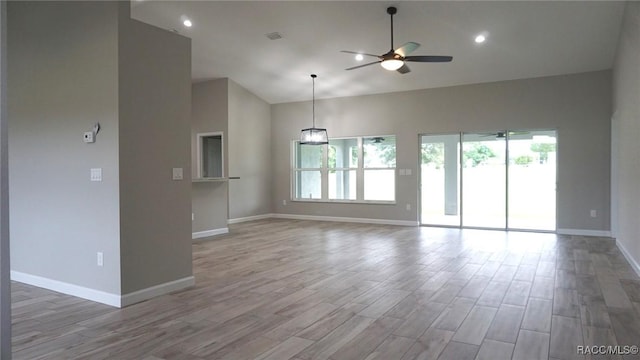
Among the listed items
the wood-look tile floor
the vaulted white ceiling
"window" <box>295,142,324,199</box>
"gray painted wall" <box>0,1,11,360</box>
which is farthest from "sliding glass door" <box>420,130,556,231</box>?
"gray painted wall" <box>0,1,11,360</box>

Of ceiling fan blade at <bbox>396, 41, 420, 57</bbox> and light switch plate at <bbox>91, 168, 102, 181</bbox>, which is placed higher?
ceiling fan blade at <bbox>396, 41, 420, 57</bbox>

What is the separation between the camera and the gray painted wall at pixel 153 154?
3518mm

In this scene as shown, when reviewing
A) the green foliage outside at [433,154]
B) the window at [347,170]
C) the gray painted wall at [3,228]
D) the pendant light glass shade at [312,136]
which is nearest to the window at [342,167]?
the window at [347,170]

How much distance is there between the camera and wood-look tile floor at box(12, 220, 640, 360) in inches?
103

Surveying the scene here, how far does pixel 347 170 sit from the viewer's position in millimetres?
9641

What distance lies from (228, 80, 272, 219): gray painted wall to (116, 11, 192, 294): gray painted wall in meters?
4.91

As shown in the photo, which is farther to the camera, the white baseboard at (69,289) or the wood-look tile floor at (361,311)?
the white baseboard at (69,289)

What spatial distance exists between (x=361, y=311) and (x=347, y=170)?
21.2ft

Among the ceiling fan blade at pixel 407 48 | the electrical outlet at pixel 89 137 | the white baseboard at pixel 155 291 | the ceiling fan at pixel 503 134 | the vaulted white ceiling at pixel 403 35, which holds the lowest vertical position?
the white baseboard at pixel 155 291

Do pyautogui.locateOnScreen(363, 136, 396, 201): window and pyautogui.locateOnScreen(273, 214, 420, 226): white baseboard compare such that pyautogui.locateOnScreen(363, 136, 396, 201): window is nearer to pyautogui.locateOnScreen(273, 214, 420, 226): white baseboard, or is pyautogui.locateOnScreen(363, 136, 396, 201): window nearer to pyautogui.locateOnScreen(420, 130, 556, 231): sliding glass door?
pyautogui.locateOnScreen(273, 214, 420, 226): white baseboard

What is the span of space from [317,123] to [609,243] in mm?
A: 6266

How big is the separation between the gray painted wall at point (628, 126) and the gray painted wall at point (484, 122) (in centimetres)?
61

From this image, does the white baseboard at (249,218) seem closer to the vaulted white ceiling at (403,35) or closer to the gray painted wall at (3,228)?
the vaulted white ceiling at (403,35)

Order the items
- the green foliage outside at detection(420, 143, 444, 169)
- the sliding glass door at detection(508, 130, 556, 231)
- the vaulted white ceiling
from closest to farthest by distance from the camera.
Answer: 1. the vaulted white ceiling
2. the sliding glass door at detection(508, 130, 556, 231)
3. the green foliage outside at detection(420, 143, 444, 169)
